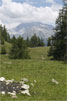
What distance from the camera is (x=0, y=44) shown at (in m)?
138

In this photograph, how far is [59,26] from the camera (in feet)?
165

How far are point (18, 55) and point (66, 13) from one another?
2696 centimetres

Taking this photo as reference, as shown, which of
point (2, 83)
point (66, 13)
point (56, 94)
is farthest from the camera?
point (66, 13)

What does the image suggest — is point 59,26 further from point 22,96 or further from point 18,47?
point 22,96

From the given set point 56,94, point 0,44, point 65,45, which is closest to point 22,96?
point 56,94

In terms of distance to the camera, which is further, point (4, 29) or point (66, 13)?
point (4, 29)

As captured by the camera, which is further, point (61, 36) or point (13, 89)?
point (61, 36)

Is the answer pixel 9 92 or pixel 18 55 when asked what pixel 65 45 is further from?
pixel 9 92

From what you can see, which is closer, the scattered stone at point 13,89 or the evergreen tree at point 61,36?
the scattered stone at point 13,89

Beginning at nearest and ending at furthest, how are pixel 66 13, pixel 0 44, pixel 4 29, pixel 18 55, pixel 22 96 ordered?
pixel 22 96 < pixel 66 13 < pixel 18 55 < pixel 0 44 < pixel 4 29

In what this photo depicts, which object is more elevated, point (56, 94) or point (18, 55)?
point (56, 94)

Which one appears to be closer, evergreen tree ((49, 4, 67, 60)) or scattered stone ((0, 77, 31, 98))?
scattered stone ((0, 77, 31, 98))

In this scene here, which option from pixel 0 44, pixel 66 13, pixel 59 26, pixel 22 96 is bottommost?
pixel 0 44

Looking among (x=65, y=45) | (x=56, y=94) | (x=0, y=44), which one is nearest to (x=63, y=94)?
(x=56, y=94)
